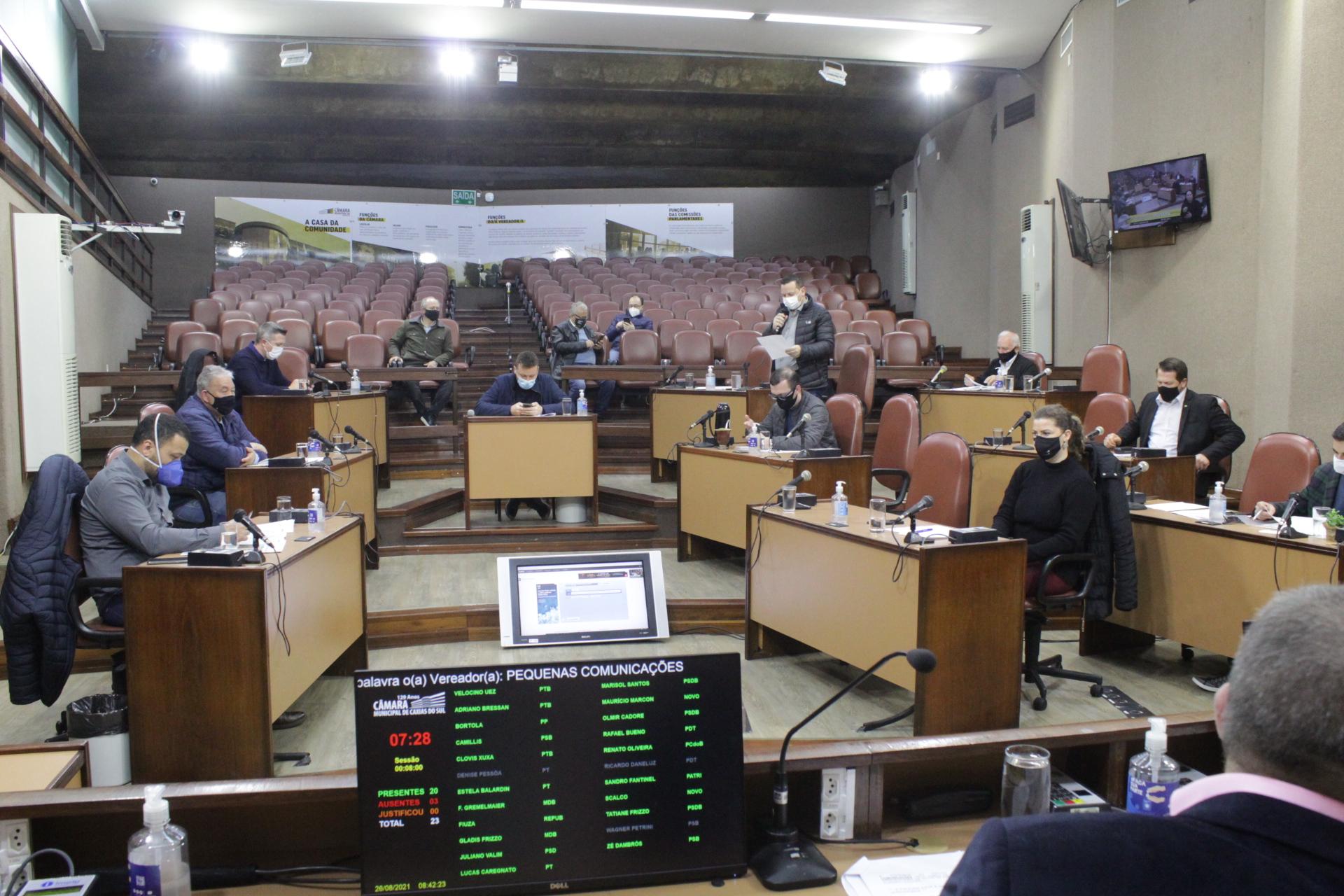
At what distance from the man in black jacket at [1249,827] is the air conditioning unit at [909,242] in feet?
40.7

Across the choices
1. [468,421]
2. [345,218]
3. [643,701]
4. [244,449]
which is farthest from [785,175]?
[643,701]

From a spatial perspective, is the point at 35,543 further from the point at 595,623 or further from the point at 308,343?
the point at 308,343

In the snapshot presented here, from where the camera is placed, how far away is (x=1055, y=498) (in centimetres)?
382

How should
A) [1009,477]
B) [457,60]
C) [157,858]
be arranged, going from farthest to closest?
[457,60] → [1009,477] → [157,858]

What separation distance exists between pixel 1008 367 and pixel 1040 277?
238 cm

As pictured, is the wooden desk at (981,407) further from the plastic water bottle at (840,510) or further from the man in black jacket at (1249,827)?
the man in black jacket at (1249,827)

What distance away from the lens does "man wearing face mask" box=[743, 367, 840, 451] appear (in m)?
5.22


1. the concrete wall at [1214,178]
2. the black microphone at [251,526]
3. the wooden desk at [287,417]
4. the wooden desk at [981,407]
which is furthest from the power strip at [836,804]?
the concrete wall at [1214,178]

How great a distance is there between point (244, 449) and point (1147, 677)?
419cm

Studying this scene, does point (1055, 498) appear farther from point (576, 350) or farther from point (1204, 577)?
point (576, 350)

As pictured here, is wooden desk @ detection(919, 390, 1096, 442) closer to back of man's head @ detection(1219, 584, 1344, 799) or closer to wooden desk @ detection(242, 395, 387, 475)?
wooden desk @ detection(242, 395, 387, 475)

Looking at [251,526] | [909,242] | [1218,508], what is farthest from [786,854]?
[909,242]

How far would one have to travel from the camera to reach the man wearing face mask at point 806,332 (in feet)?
20.0

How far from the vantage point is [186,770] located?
9.86 ft
